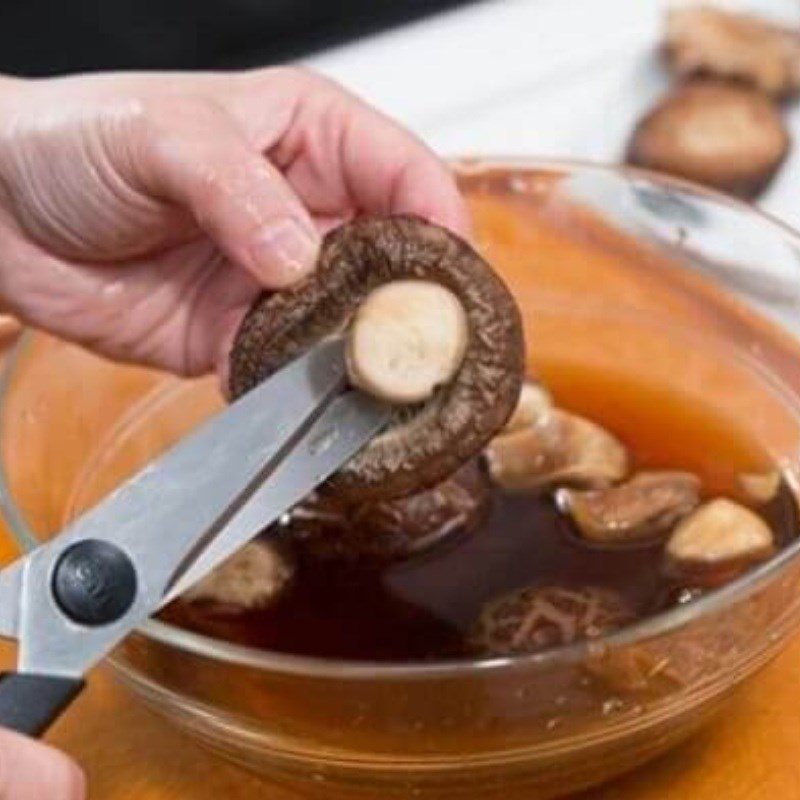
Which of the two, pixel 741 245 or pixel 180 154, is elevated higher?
pixel 180 154

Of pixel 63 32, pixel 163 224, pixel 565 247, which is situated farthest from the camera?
pixel 63 32

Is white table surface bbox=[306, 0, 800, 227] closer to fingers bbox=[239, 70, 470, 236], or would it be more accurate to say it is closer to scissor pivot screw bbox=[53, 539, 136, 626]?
fingers bbox=[239, 70, 470, 236]

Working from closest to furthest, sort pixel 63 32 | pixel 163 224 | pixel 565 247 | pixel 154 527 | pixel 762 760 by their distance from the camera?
1. pixel 154 527
2. pixel 762 760
3. pixel 163 224
4. pixel 565 247
5. pixel 63 32

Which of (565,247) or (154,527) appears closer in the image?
(154,527)

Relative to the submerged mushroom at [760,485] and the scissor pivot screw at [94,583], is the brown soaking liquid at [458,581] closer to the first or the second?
the submerged mushroom at [760,485]

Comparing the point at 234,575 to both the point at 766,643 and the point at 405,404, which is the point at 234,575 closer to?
the point at 405,404

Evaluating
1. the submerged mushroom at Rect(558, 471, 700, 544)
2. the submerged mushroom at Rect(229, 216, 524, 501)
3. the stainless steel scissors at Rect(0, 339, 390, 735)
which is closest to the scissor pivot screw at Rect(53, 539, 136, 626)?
the stainless steel scissors at Rect(0, 339, 390, 735)

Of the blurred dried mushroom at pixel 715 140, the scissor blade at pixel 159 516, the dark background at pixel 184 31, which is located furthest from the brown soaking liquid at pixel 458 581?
the dark background at pixel 184 31

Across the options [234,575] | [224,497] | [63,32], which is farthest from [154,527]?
[63,32]
